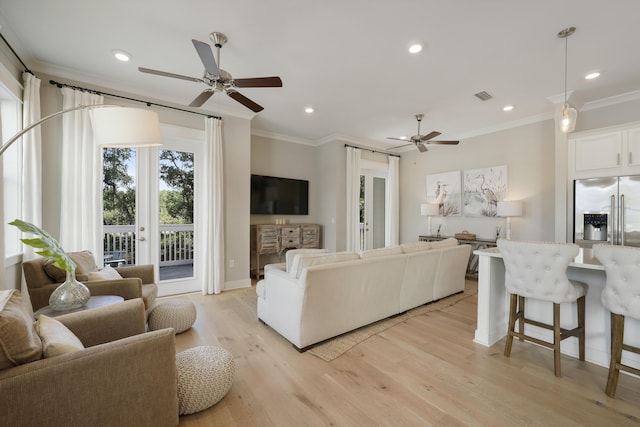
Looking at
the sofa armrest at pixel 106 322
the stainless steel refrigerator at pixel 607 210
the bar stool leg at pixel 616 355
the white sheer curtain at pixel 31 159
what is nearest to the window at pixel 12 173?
the white sheer curtain at pixel 31 159

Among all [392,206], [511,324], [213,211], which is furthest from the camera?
[392,206]

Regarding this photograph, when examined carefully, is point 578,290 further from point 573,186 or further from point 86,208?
point 86,208

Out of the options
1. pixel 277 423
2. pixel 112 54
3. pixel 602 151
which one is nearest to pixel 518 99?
pixel 602 151

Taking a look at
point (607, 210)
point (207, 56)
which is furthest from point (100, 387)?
point (607, 210)

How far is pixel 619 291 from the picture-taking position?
1.76m

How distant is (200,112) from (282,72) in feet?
5.46

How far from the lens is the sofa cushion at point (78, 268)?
2279 millimetres

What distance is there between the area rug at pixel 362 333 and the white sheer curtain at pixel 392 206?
2787 mm

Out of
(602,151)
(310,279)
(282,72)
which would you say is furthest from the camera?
(602,151)

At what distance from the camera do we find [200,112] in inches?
159

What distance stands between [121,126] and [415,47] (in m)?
2.67

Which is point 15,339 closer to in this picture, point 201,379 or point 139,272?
point 201,379

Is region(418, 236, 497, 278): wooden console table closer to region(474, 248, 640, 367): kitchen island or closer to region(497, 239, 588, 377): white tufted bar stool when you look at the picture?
region(474, 248, 640, 367): kitchen island

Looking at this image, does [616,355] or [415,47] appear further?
[415,47]
